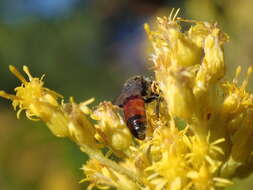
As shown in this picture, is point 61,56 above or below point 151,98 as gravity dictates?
above

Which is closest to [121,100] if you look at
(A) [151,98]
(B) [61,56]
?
(A) [151,98]

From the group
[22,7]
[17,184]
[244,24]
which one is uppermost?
[22,7]

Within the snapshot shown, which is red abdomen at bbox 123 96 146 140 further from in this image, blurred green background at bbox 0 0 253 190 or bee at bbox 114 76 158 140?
blurred green background at bbox 0 0 253 190

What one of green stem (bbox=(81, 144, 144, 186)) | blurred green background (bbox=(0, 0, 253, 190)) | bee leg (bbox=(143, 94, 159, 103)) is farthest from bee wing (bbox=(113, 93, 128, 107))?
blurred green background (bbox=(0, 0, 253, 190))

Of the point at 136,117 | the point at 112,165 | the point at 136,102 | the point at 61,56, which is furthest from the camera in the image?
the point at 61,56

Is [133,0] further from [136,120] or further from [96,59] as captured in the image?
[136,120]

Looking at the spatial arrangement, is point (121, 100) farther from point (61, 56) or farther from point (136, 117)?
point (61, 56)

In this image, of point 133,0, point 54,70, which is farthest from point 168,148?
point 54,70
